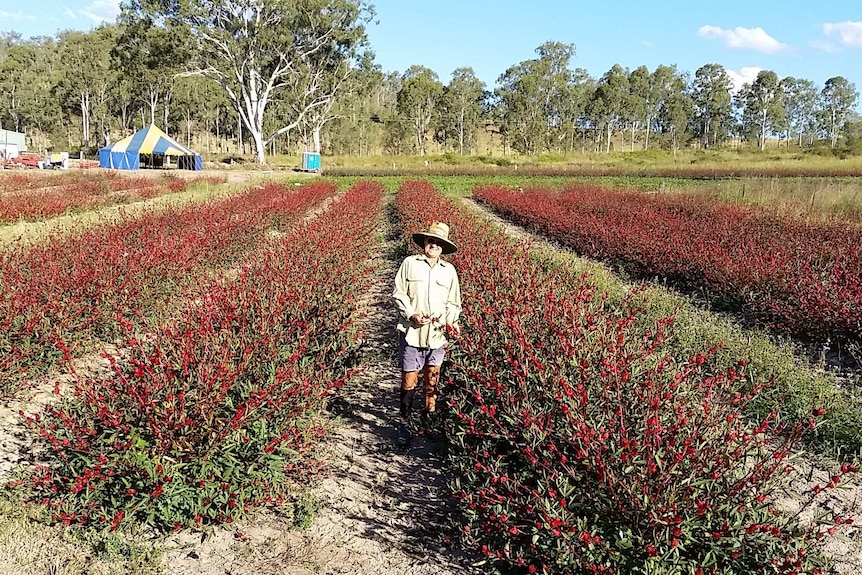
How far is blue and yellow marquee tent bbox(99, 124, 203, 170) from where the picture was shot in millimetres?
38000

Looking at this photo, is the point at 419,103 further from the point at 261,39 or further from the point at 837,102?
the point at 837,102

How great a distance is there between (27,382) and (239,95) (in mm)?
44301

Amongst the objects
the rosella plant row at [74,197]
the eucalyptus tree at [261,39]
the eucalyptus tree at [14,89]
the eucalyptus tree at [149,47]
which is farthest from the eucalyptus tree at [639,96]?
the eucalyptus tree at [14,89]

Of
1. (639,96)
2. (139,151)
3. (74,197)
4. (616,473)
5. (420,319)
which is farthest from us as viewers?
(639,96)

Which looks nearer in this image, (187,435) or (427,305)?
(187,435)

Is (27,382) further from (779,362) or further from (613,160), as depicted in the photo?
(613,160)

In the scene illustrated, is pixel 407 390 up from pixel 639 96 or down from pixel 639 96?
down

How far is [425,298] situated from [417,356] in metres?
0.41

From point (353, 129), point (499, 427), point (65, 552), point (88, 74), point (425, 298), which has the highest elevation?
→ point (88, 74)

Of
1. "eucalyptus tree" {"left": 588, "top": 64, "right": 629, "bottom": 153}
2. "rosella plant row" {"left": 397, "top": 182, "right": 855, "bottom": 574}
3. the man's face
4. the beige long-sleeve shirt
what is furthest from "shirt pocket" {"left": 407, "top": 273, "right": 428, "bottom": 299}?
"eucalyptus tree" {"left": 588, "top": 64, "right": 629, "bottom": 153}

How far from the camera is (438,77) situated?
75250 mm

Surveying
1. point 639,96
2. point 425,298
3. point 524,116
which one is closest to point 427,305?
point 425,298

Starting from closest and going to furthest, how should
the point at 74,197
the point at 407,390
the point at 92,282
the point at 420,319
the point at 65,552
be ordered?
the point at 65,552
the point at 420,319
the point at 407,390
the point at 92,282
the point at 74,197

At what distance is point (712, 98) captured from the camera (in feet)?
252
